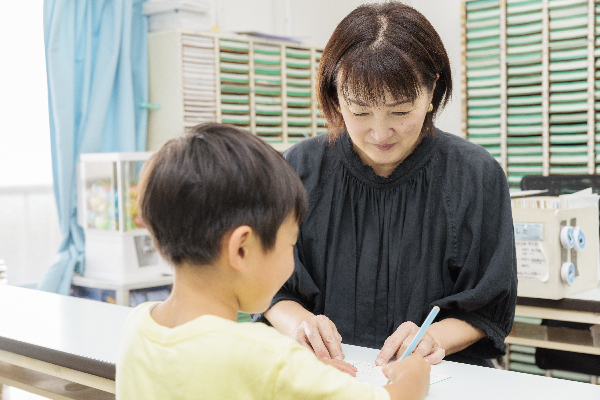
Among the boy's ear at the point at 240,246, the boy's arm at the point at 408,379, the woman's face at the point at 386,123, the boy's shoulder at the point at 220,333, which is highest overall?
the woman's face at the point at 386,123

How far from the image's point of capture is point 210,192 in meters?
0.74

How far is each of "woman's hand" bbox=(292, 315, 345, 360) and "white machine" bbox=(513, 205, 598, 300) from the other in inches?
38.4

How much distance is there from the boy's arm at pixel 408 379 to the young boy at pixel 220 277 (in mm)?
27

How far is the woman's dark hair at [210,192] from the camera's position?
29.2 inches

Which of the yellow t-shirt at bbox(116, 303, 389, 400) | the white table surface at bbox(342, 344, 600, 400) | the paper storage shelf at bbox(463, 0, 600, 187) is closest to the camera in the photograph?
the yellow t-shirt at bbox(116, 303, 389, 400)

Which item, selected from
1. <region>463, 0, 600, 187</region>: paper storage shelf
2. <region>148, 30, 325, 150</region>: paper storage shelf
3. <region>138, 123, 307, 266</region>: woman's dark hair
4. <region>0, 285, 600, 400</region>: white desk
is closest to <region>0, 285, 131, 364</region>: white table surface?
<region>0, 285, 600, 400</region>: white desk

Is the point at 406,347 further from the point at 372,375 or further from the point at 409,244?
the point at 409,244

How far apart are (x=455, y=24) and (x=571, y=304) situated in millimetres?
3764

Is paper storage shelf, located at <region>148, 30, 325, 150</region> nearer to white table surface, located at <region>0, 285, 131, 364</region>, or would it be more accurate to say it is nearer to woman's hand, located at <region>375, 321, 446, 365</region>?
white table surface, located at <region>0, 285, 131, 364</region>

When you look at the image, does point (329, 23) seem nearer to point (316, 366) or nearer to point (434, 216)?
point (434, 216)

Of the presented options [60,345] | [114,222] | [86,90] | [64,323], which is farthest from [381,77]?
[86,90]

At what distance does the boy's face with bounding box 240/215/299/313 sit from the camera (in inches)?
30.9

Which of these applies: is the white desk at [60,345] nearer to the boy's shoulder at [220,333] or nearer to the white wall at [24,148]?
the boy's shoulder at [220,333]

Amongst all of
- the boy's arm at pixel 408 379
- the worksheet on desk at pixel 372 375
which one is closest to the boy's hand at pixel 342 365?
the worksheet on desk at pixel 372 375
